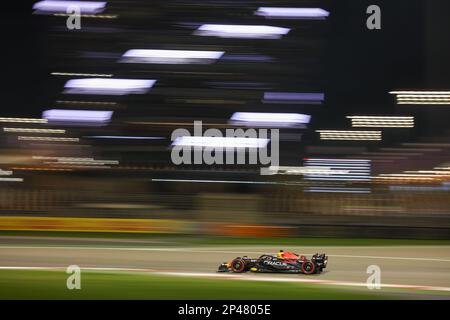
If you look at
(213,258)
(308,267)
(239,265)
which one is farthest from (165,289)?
(213,258)

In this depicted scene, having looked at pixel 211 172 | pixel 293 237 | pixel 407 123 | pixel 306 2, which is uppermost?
pixel 306 2

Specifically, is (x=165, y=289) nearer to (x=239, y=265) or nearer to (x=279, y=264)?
(x=239, y=265)

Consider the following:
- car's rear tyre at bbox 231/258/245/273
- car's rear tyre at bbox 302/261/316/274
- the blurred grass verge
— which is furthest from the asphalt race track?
the blurred grass verge

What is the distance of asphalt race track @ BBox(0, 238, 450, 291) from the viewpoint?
9.61 m

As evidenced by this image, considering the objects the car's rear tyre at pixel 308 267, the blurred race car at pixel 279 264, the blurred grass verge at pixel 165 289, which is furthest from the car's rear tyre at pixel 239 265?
the car's rear tyre at pixel 308 267

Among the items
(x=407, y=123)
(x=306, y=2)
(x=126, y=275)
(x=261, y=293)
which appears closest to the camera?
(x=261, y=293)

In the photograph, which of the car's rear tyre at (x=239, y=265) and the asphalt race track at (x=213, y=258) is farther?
Result: the asphalt race track at (x=213, y=258)

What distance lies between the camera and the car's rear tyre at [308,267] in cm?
870

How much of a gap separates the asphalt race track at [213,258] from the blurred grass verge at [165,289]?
57 centimetres

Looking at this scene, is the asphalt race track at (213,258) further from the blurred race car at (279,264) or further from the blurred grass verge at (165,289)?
the blurred grass verge at (165,289)
